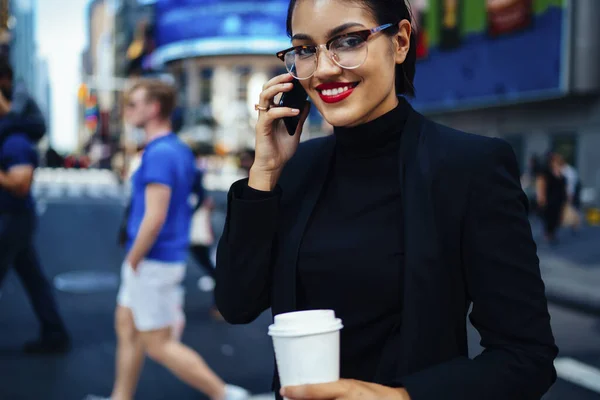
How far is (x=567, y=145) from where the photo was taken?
2466 cm

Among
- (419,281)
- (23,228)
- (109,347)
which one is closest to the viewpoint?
(419,281)

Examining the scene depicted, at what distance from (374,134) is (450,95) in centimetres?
3087

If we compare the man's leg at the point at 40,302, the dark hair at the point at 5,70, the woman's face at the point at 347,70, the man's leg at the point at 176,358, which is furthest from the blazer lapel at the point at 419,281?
the man's leg at the point at 40,302

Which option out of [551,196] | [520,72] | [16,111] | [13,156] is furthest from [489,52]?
[13,156]

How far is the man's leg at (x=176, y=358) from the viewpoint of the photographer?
172 inches

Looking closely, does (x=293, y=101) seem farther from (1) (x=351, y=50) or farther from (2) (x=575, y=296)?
(2) (x=575, y=296)

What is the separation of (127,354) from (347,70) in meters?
3.28

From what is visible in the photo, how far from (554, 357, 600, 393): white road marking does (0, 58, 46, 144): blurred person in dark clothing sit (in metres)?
4.74

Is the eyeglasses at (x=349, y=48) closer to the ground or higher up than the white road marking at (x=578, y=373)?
higher up

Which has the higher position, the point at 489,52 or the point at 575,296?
the point at 489,52

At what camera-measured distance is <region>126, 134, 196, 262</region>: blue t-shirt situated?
14.3ft

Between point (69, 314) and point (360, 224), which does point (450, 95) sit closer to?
point (69, 314)

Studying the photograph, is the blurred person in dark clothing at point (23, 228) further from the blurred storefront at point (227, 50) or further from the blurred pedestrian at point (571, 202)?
the blurred storefront at point (227, 50)

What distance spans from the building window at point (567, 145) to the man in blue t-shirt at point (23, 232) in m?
21.4
